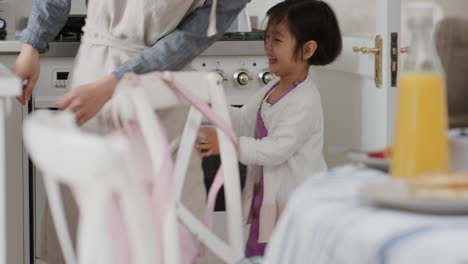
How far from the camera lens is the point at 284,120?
87.1 inches

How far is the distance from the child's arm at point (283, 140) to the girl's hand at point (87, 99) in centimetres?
54

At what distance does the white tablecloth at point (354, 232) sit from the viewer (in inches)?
33.6

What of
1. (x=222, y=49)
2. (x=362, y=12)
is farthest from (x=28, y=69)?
(x=362, y=12)

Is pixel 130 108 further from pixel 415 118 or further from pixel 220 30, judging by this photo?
pixel 220 30

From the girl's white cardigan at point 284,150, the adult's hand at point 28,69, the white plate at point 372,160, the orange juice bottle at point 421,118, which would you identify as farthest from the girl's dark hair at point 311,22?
the orange juice bottle at point 421,118

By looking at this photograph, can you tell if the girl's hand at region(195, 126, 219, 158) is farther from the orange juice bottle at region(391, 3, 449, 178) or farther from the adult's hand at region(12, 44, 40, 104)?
the orange juice bottle at region(391, 3, 449, 178)

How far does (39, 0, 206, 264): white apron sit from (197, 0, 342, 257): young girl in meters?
0.30

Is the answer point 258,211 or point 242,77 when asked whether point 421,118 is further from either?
point 242,77

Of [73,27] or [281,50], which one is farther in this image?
[73,27]

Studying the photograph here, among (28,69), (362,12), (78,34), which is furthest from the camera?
(78,34)

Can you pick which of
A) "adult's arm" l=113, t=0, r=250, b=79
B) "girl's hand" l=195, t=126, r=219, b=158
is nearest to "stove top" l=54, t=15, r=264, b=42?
"girl's hand" l=195, t=126, r=219, b=158

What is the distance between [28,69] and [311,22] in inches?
31.7

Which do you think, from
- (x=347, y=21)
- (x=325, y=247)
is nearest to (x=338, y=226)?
(x=325, y=247)

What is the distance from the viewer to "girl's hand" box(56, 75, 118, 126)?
1.66 metres
